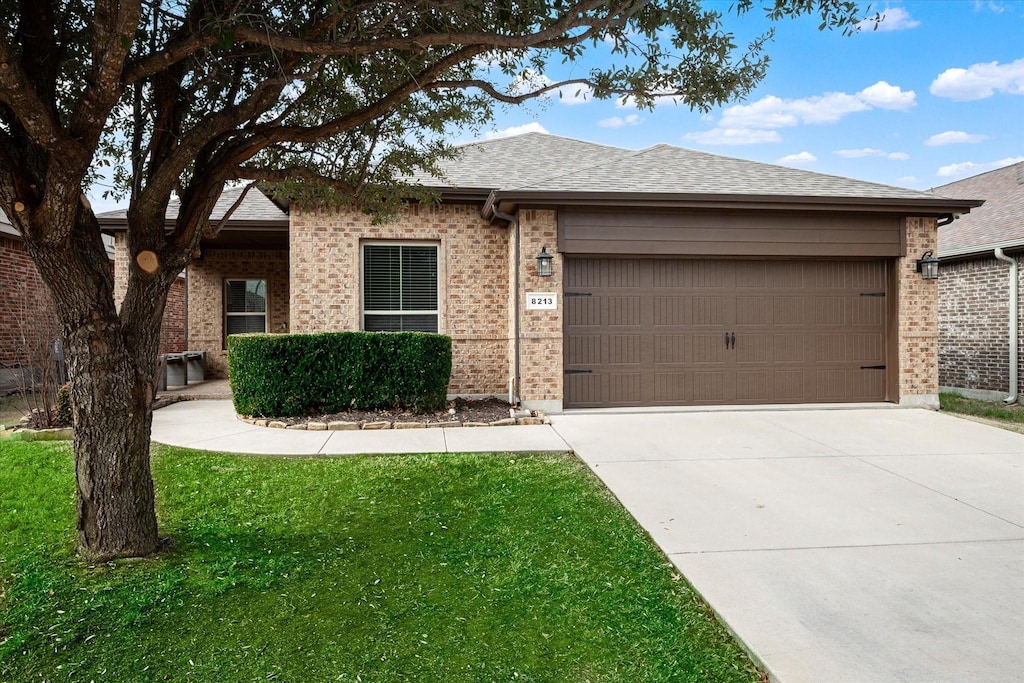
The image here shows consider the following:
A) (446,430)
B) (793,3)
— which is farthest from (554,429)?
(793,3)

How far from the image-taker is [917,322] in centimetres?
945

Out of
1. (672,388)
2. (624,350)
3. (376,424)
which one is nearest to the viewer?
(376,424)

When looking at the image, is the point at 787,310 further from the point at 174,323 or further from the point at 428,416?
the point at 174,323

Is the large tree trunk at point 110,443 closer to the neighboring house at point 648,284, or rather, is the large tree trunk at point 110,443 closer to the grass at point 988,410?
the neighboring house at point 648,284

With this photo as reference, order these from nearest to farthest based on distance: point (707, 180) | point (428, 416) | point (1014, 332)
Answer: point (428, 416) → point (707, 180) → point (1014, 332)

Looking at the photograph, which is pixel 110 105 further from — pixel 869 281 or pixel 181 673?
pixel 869 281

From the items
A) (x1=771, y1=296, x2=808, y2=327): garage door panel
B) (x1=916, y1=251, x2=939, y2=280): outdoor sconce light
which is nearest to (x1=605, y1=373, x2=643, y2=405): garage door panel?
(x1=771, y1=296, x2=808, y2=327): garage door panel

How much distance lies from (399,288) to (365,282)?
20.8 inches

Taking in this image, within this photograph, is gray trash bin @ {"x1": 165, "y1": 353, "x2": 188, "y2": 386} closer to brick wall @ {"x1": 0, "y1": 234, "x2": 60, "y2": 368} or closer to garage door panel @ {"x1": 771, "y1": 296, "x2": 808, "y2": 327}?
brick wall @ {"x1": 0, "y1": 234, "x2": 60, "y2": 368}

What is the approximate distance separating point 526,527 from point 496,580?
878 mm

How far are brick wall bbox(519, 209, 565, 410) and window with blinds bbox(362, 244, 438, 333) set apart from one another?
1709mm

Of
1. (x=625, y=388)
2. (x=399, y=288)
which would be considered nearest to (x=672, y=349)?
(x=625, y=388)

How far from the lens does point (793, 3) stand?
386 centimetres

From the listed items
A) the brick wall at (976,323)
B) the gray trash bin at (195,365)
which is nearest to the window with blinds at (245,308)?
the gray trash bin at (195,365)
